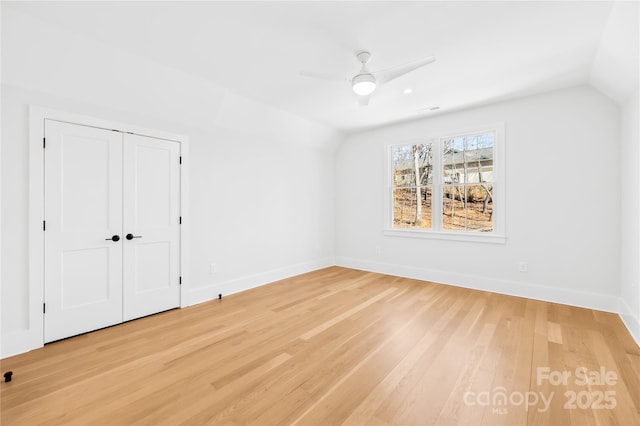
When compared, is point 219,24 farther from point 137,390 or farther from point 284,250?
point 284,250

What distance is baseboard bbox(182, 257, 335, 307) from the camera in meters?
3.84

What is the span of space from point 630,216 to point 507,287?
1.64 meters

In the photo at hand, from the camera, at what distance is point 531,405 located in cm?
184

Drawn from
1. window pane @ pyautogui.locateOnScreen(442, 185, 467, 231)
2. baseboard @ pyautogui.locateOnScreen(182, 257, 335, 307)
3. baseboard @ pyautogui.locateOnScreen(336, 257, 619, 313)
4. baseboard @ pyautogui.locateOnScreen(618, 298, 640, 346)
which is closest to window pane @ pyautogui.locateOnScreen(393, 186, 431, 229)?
window pane @ pyautogui.locateOnScreen(442, 185, 467, 231)

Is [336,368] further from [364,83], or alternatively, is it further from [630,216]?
[630,216]

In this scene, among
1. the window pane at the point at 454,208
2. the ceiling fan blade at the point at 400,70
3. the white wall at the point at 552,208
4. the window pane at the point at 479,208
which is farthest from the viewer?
the window pane at the point at 454,208

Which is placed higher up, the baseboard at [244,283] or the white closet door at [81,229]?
the white closet door at [81,229]

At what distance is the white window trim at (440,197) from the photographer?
166 inches

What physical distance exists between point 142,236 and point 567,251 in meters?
5.50

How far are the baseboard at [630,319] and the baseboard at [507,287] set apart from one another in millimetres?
188

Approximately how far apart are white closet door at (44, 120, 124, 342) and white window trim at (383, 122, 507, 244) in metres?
4.31

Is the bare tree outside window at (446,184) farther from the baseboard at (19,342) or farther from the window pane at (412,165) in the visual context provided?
the baseboard at (19,342)

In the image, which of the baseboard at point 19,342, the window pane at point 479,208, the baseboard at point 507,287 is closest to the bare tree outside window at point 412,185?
the window pane at point 479,208

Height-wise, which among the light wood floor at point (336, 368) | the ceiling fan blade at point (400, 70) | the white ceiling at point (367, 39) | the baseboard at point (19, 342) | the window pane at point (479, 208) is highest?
the white ceiling at point (367, 39)
